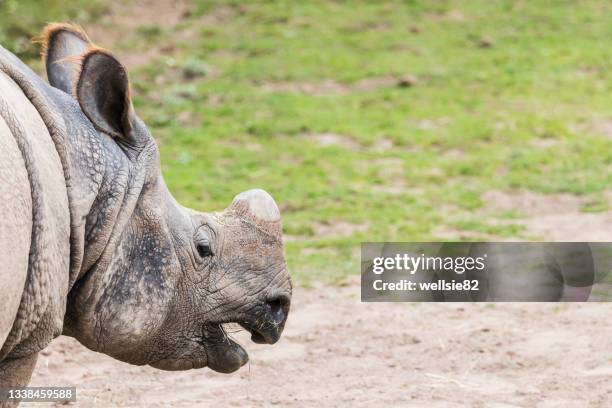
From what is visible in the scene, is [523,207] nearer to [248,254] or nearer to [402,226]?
[402,226]

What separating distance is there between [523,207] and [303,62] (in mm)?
4287

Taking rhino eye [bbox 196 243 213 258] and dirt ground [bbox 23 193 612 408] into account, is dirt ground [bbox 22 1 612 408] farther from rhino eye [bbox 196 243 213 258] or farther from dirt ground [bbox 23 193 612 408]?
rhino eye [bbox 196 243 213 258]

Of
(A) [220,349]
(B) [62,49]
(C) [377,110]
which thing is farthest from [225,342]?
(C) [377,110]

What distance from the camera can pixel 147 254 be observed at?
361 cm

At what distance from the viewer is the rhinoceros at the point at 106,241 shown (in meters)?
3.14

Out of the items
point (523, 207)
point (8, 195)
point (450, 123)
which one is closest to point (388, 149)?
point (450, 123)

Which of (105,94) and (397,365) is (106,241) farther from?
(397,365)

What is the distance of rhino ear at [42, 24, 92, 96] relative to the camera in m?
3.85

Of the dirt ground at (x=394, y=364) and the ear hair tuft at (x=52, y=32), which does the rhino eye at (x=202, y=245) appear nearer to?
the ear hair tuft at (x=52, y=32)

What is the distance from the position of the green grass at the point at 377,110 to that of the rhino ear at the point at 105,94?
3.60 metres

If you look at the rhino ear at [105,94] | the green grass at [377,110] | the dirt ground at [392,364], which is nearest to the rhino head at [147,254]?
the rhino ear at [105,94]

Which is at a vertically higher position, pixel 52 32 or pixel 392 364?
pixel 52 32

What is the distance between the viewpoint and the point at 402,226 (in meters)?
8.06

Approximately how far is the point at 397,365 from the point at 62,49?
95.5 inches
